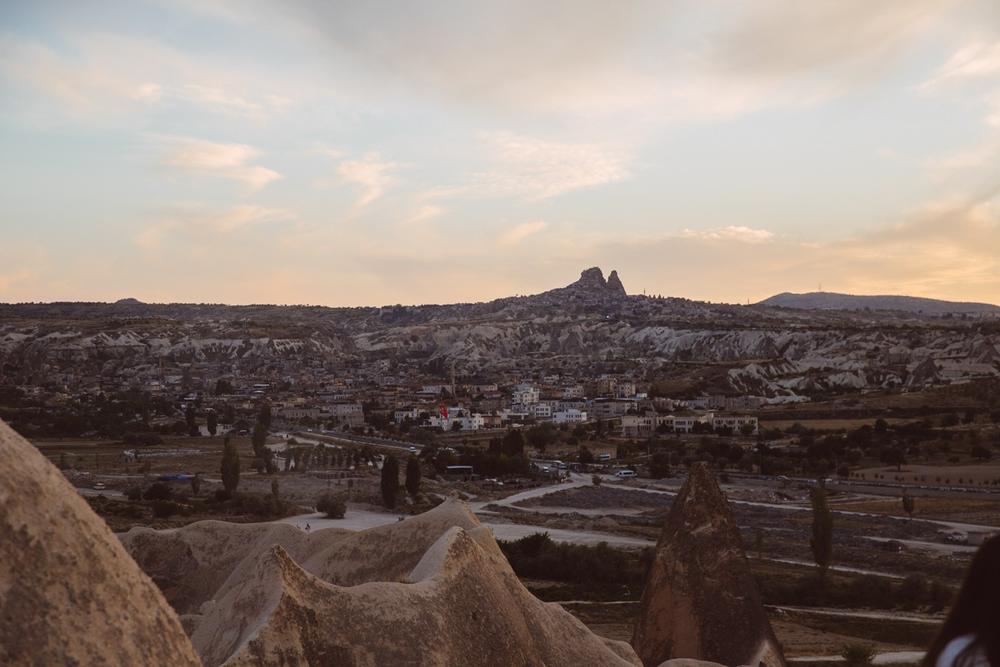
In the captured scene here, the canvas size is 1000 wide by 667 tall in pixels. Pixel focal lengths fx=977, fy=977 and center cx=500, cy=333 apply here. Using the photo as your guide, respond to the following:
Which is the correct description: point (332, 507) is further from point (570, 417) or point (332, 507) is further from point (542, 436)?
point (570, 417)

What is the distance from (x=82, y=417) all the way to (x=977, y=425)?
66.4 metres

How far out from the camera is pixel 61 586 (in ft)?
13.2

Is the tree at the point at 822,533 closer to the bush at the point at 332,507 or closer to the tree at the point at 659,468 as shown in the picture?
the bush at the point at 332,507

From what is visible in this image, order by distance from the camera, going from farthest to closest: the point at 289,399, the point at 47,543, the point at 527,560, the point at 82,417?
1. the point at 289,399
2. the point at 82,417
3. the point at 527,560
4. the point at 47,543

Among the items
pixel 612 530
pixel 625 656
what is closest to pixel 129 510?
pixel 612 530

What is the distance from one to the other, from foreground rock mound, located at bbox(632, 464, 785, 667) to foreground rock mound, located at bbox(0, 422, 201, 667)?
9.00 metres

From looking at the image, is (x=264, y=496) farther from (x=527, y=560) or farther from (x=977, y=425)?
(x=977, y=425)

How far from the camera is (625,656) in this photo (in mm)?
10344

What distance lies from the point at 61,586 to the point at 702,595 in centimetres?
963

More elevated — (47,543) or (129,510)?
(47,543)

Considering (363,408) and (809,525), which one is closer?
(809,525)

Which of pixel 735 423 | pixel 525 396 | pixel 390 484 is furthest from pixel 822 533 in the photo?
pixel 525 396

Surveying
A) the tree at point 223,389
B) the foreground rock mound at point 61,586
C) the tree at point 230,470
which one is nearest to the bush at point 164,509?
the tree at point 230,470

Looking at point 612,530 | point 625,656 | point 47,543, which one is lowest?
point 612,530
